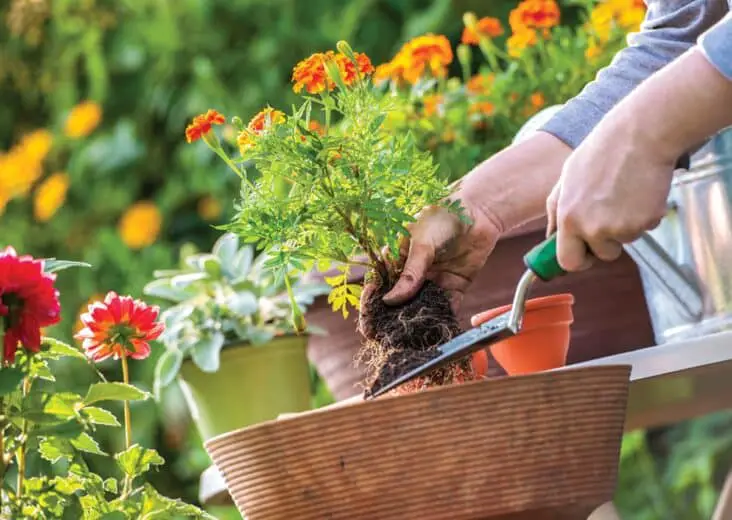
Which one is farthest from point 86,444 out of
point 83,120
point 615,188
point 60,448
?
point 83,120

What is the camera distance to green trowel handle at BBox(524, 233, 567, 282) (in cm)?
115

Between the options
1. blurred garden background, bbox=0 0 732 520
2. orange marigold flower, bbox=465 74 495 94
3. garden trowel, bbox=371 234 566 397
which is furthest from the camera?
blurred garden background, bbox=0 0 732 520

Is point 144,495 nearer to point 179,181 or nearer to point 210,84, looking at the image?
point 210,84

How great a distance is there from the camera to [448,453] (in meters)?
1.02

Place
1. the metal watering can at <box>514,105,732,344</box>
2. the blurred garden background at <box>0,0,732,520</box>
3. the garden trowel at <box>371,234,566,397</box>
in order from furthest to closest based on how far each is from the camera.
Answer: the blurred garden background at <box>0,0,732,520</box>, the metal watering can at <box>514,105,732,344</box>, the garden trowel at <box>371,234,566,397</box>

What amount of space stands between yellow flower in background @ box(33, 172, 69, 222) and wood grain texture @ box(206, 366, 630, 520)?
2.22m

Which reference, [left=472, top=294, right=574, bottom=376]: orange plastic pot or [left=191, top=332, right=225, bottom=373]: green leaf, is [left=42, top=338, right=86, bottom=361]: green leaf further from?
[left=191, top=332, right=225, bottom=373]: green leaf

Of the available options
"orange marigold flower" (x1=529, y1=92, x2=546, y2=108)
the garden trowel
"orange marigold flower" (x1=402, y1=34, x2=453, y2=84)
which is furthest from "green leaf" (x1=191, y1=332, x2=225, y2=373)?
the garden trowel

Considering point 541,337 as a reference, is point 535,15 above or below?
above

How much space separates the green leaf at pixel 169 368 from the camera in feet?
6.88

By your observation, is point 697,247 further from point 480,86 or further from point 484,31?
point 484,31

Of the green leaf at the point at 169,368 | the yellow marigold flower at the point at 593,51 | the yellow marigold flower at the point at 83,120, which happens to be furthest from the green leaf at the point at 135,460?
the yellow marigold flower at the point at 83,120

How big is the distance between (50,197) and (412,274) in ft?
6.73

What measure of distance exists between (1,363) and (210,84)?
1859 millimetres
